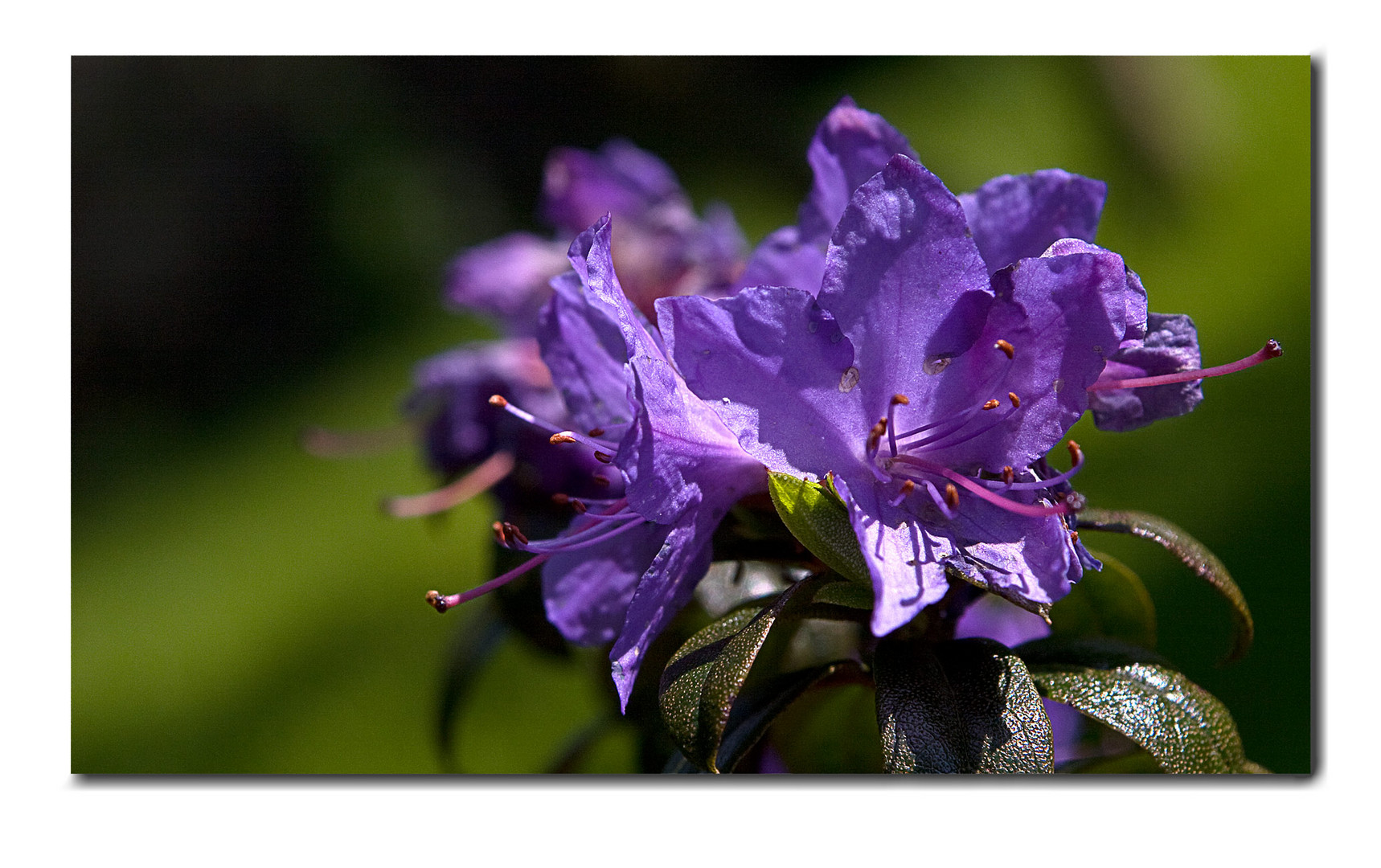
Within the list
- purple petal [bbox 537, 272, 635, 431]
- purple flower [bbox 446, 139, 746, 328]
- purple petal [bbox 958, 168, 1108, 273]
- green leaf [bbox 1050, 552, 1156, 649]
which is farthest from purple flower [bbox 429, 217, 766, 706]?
purple flower [bbox 446, 139, 746, 328]

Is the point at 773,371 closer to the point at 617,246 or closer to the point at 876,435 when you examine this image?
the point at 876,435

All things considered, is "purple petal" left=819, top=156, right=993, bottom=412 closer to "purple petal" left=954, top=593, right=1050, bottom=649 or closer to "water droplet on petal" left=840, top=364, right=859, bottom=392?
"water droplet on petal" left=840, top=364, right=859, bottom=392

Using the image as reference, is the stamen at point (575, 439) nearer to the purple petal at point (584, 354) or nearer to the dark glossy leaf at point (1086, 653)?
the purple petal at point (584, 354)

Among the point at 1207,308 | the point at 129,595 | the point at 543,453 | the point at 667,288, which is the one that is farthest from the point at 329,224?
the point at 1207,308

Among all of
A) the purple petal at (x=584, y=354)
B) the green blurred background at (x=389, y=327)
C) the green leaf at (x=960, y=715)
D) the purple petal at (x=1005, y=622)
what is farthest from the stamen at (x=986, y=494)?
the green blurred background at (x=389, y=327)

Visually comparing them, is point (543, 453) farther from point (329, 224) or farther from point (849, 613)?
point (329, 224)

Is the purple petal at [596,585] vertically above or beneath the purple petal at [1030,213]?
beneath
